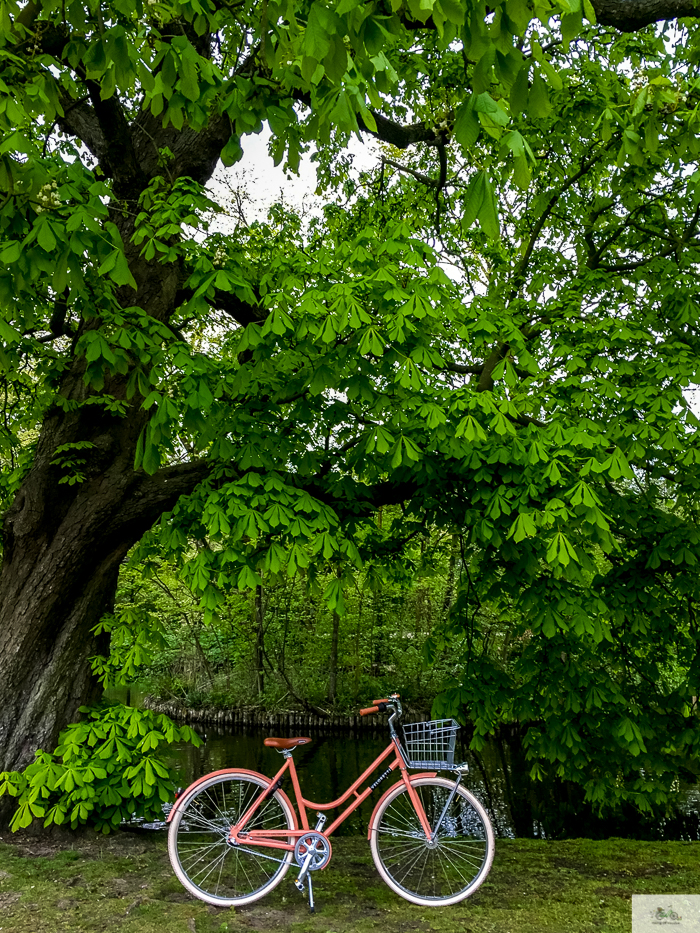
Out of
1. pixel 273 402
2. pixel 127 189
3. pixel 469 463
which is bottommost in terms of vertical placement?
pixel 469 463

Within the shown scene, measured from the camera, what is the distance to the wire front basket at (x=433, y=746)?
12.4 ft

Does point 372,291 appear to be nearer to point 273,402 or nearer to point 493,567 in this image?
point 273,402

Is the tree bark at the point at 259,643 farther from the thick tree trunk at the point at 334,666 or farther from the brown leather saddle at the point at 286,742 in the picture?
the brown leather saddle at the point at 286,742

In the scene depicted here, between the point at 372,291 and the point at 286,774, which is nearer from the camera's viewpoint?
the point at 286,774

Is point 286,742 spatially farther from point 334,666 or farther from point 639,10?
point 334,666

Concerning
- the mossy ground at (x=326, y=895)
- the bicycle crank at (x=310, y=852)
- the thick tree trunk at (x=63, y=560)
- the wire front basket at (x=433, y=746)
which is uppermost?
the thick tree trunk at (x=63, y=560)

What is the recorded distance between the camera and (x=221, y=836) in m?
3.84

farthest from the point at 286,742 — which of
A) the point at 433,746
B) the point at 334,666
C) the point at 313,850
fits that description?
the point at 334,666

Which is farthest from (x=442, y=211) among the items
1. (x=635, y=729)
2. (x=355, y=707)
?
(x=355, y=707)

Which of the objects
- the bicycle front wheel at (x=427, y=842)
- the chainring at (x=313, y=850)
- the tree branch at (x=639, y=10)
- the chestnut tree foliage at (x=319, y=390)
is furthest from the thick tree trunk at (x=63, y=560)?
the tree branch at (x=639, y=10)

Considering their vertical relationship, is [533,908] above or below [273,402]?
below

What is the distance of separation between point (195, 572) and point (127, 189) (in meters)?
3.04

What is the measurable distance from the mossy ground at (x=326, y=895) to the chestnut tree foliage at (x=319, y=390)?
0.49 m

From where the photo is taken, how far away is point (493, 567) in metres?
5.40
